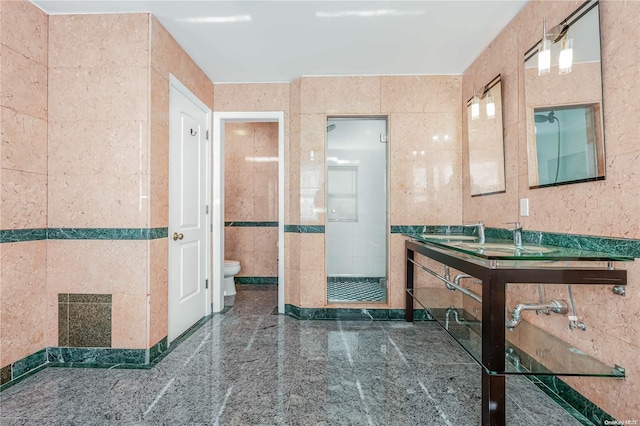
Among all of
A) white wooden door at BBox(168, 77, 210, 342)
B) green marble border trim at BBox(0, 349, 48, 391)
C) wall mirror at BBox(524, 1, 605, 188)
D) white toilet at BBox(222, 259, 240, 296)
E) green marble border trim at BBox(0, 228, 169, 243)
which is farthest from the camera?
white toilet at BBox(222, 259, 240, 296)

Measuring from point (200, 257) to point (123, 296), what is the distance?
3.18ft

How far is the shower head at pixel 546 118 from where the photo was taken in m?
1.85

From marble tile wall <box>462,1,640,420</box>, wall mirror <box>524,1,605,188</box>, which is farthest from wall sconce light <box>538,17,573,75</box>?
marble tile wall <box>462,1,640,420</box>

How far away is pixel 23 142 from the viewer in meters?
2.09

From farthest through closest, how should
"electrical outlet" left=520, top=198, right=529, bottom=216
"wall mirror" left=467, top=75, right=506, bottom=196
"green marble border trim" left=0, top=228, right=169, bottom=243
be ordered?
"wall mirror" left=467, top=75, right=506, bottom=196
"green marble border trim" left=0, top=228, right=169, bottom=243
"electrical outlet" left=520, top=198, right=529, bottom=216

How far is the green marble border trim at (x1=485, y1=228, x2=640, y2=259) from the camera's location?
142cm

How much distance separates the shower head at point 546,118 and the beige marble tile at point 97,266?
2.72 m

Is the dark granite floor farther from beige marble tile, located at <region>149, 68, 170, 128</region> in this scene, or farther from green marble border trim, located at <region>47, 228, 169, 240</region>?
beige marble tile, located at <region>149, 68, 170, 128</region>

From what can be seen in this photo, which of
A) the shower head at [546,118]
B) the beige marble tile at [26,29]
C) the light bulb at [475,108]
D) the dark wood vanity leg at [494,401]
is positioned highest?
the beige marble tile at [26,29]

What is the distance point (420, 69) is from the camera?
3.18 meters

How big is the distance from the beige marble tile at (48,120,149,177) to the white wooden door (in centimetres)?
35

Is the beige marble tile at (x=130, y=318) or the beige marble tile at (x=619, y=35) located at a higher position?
the beige marble tile at (x=619, y=35)

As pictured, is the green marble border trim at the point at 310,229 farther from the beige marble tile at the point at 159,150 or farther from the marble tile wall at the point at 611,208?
the marble tile wall at the point at 611,208

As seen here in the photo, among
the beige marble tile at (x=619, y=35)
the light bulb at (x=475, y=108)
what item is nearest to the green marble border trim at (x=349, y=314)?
the light bulb at (x=475, y=108)
